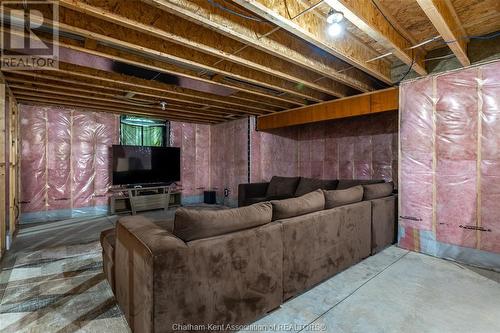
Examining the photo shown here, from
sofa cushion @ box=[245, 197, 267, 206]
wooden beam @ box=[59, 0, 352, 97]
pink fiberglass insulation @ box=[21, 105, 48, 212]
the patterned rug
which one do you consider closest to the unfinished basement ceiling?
wooden beam @ box=[59, 0, 352, 97]

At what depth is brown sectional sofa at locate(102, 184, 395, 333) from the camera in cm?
139

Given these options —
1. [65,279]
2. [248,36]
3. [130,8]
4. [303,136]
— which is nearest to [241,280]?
[65,279]

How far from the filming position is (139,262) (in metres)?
1.48

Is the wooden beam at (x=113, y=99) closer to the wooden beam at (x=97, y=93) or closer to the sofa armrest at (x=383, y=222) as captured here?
the wooden beam at (x=97, y=93)

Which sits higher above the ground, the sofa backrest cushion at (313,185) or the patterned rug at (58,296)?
the sofa backrest cushion at (313,185)

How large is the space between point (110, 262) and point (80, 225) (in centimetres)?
312

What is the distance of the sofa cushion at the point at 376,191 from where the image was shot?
316cm

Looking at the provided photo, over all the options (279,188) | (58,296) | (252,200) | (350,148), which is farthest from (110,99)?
(350,148)

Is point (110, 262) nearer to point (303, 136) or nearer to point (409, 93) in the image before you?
point (409, 93)

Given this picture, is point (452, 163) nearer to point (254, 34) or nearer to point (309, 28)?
point (309, 28)

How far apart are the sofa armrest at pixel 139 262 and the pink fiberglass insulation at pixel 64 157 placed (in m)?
4.21

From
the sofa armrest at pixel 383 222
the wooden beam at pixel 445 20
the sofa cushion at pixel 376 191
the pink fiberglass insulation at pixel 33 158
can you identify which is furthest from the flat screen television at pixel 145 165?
the wooden beam at pixel 445 20

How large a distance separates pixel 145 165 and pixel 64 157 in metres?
1.57

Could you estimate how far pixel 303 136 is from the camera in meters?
6.66
